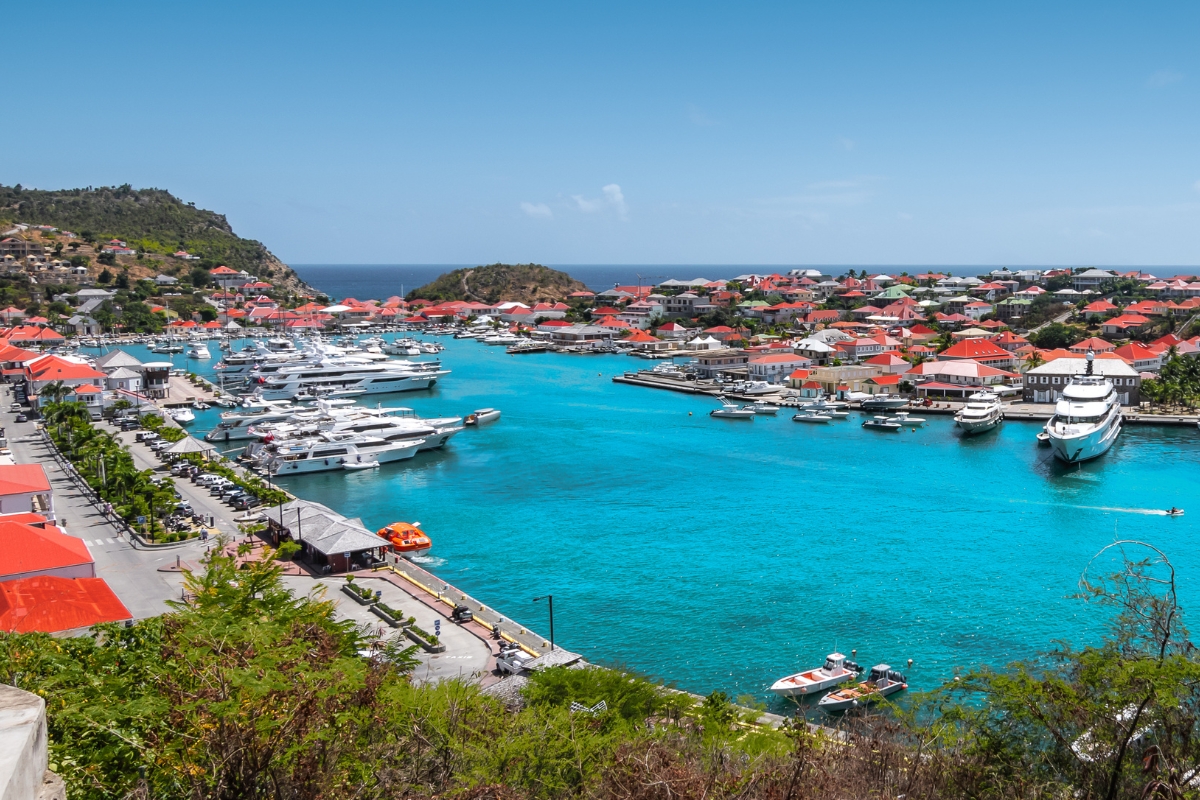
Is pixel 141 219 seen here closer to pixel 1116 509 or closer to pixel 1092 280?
pixel 1092 280

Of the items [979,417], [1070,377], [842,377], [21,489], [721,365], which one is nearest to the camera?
[21,489]

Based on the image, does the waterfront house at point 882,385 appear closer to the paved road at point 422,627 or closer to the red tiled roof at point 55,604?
the paved road at point 422,627

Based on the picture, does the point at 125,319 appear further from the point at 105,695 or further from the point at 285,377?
the point at 105,695

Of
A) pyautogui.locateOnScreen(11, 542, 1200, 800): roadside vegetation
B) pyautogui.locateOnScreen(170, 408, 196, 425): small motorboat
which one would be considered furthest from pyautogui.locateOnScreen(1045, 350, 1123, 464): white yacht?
pyautogui.locateOnScreen(170, 408, 196, 425): small motorboat

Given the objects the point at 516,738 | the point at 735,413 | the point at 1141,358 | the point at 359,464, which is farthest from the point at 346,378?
the point at 516,738

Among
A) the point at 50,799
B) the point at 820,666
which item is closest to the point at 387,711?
the point at 50,799
